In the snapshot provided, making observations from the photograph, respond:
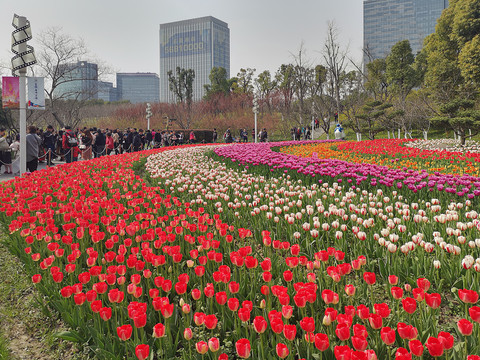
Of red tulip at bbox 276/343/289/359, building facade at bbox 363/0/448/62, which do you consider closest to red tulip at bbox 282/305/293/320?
red tulip at bbox 276/343/289/359

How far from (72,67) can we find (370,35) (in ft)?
416

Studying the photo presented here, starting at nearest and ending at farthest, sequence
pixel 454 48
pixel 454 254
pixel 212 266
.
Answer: pixel 454 254
pixel 212 266
pixel 454 48

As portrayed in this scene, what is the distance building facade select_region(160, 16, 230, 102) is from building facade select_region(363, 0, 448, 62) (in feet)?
178

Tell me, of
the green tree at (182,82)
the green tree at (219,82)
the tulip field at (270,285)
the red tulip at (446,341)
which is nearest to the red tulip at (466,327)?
the tulip field at (270,285)

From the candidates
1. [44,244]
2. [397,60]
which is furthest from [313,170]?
[397,60]

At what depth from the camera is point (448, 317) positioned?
8.36 ft

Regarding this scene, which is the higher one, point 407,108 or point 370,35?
point 370,35

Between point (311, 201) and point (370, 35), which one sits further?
point (370, 35)

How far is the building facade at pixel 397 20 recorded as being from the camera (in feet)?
412

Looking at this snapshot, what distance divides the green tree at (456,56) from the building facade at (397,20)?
370 feet

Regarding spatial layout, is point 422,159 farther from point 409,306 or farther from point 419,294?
point 409,306

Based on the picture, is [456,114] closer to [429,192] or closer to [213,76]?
[429,192]

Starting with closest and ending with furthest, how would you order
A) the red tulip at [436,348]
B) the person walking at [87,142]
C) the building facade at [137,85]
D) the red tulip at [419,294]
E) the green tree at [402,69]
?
the red tulip at [436,348] < the red tulip at [419,294] < the person walking at [87,142] < the green tree at [402,69] < the building facade at [137,85]

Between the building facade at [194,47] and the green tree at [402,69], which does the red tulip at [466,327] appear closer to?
the green tree at [402,69]
